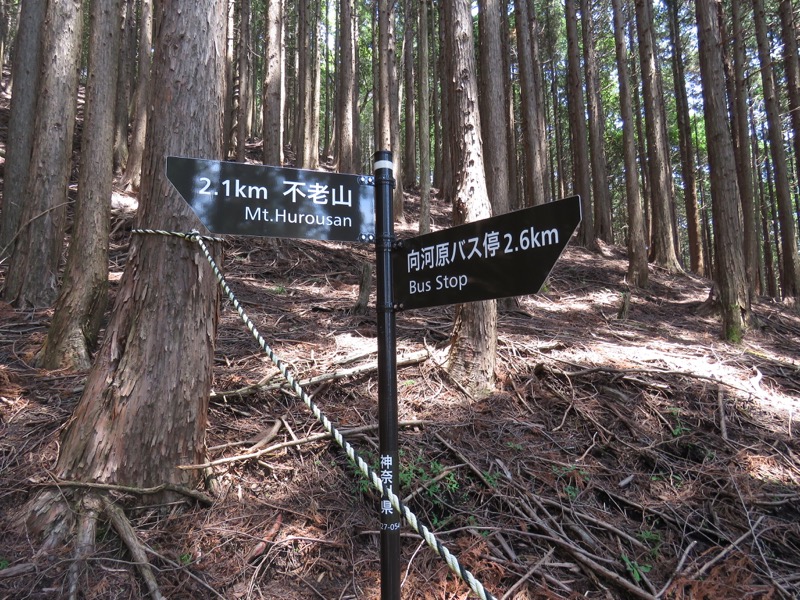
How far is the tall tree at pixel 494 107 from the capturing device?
18.5 ft

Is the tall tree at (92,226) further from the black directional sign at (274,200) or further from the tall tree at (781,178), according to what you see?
the tall tree at (781,178)

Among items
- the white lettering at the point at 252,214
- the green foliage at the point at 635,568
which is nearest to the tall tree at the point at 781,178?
the green foliage at the point at 635,568

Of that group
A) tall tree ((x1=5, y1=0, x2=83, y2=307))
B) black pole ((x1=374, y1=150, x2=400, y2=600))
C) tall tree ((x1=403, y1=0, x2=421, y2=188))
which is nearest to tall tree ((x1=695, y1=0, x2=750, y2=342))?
black pole ((x1=374, y1=150, x2=400, y2=600))

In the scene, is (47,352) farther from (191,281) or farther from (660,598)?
(660,598)

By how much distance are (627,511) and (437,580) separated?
149cm

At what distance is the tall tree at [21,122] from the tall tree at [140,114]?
6.85ft

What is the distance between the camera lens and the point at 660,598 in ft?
8.66

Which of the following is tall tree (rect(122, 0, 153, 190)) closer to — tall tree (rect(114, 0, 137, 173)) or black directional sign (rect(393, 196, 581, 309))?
tall tree (rect(114, 0, 137, 173))

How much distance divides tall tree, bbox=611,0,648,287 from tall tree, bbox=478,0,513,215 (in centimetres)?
660

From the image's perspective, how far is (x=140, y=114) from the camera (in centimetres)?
1057

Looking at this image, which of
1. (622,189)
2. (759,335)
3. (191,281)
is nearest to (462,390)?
(191,281)

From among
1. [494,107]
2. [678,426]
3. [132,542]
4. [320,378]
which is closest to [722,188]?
[494,107]

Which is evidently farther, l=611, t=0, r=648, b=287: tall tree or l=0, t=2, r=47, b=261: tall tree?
l=611, t=0, r=648, b=287: tall tree

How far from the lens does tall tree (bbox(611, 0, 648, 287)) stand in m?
11.0
